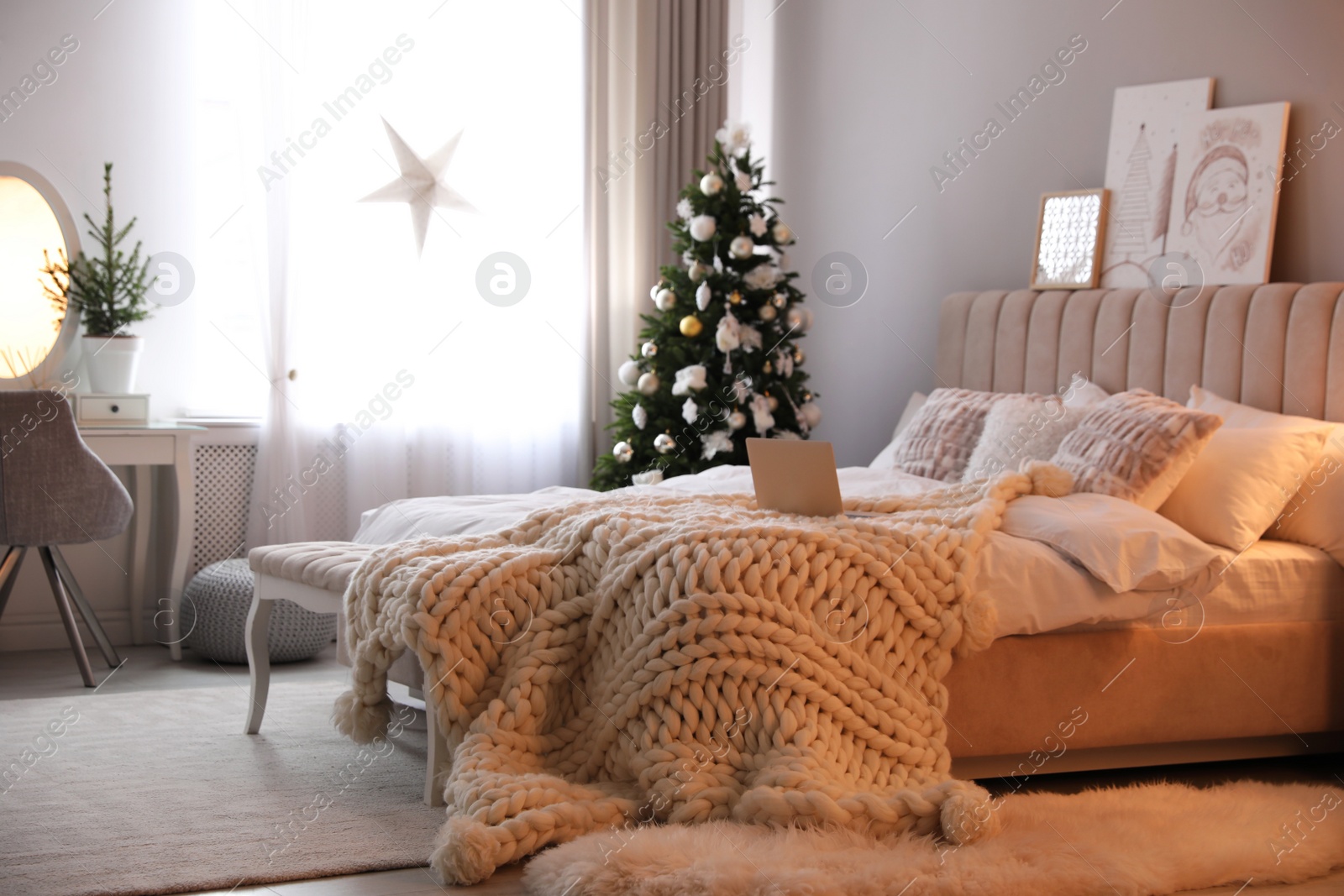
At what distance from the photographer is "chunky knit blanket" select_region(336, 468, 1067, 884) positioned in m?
2.23

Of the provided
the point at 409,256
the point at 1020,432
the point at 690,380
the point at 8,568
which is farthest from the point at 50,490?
the point at 1020,432

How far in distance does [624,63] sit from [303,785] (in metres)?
3.76

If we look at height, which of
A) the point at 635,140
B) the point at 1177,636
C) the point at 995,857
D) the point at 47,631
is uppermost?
the point at 635,140

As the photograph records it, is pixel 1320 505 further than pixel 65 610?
No

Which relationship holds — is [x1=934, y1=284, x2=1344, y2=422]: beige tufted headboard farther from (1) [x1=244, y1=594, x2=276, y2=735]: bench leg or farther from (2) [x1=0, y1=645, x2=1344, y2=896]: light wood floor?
(1) [x1=244, y1=594, x2=276, y2=735]: bench leg

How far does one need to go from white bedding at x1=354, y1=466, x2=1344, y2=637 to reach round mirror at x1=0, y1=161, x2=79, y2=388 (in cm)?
170

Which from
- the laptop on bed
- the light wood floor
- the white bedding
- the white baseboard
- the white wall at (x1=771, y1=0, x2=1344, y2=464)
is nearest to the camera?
the light wood floor

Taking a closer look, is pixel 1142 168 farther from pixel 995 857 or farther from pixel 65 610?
pixel 65 610

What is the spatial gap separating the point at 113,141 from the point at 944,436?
3183 millimetres

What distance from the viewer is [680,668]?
231cm

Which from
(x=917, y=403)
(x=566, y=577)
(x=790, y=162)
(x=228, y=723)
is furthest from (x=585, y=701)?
(x=790, y=162)

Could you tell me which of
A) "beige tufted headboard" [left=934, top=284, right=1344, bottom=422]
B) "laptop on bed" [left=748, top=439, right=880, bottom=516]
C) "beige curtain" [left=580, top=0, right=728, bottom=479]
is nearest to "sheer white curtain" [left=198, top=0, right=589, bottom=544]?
"beige curtain" [left=580, top=0, right=728, bottom=479]

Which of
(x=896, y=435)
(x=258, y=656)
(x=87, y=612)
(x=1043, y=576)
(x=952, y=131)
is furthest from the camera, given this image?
(x=952, y=131)

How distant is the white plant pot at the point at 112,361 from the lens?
4.33 meters
